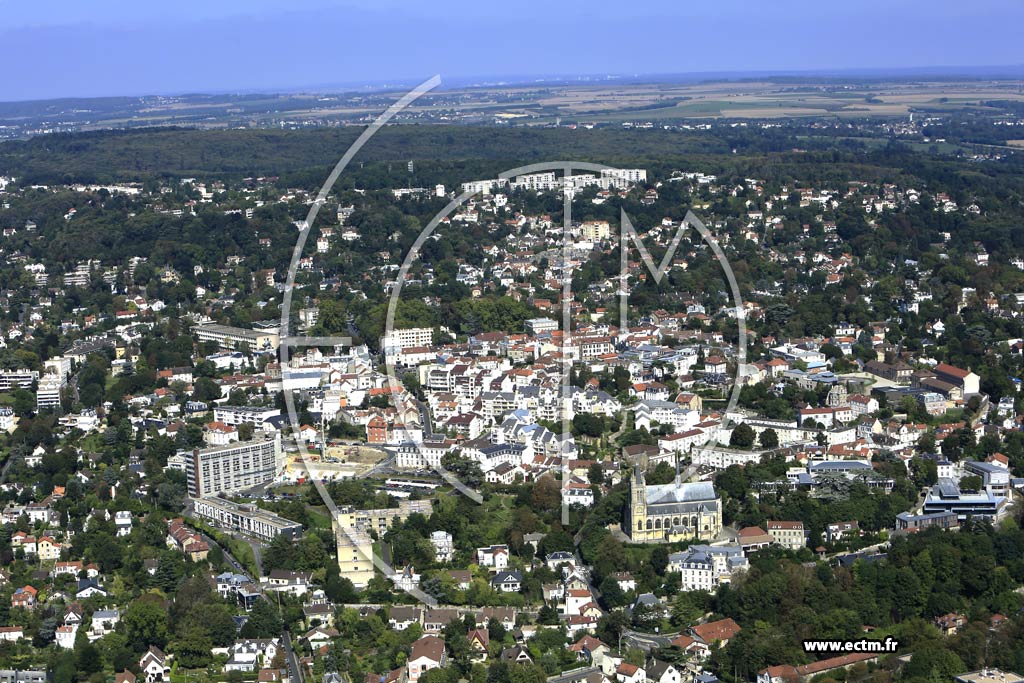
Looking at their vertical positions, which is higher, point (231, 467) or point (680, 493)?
point (680, 493)

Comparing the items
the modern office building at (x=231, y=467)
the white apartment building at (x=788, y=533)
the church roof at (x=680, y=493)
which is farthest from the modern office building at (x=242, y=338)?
the white apartment building at (x=788, y=533)

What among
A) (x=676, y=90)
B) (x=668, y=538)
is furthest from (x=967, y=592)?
(x=676, y=90)

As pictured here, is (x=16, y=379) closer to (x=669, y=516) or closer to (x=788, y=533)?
(x=669, y=516)

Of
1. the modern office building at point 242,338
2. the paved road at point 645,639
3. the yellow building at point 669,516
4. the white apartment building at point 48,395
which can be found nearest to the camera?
the paved road at point 645,639

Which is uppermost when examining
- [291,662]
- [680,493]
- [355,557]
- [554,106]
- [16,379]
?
[680,493]

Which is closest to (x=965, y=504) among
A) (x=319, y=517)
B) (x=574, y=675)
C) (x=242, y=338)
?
(x=574, y=675)

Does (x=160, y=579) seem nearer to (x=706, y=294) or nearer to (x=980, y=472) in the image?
(x=980, y=472)

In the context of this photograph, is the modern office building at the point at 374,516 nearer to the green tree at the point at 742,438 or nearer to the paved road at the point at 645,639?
the paved road at the point at 645,639
